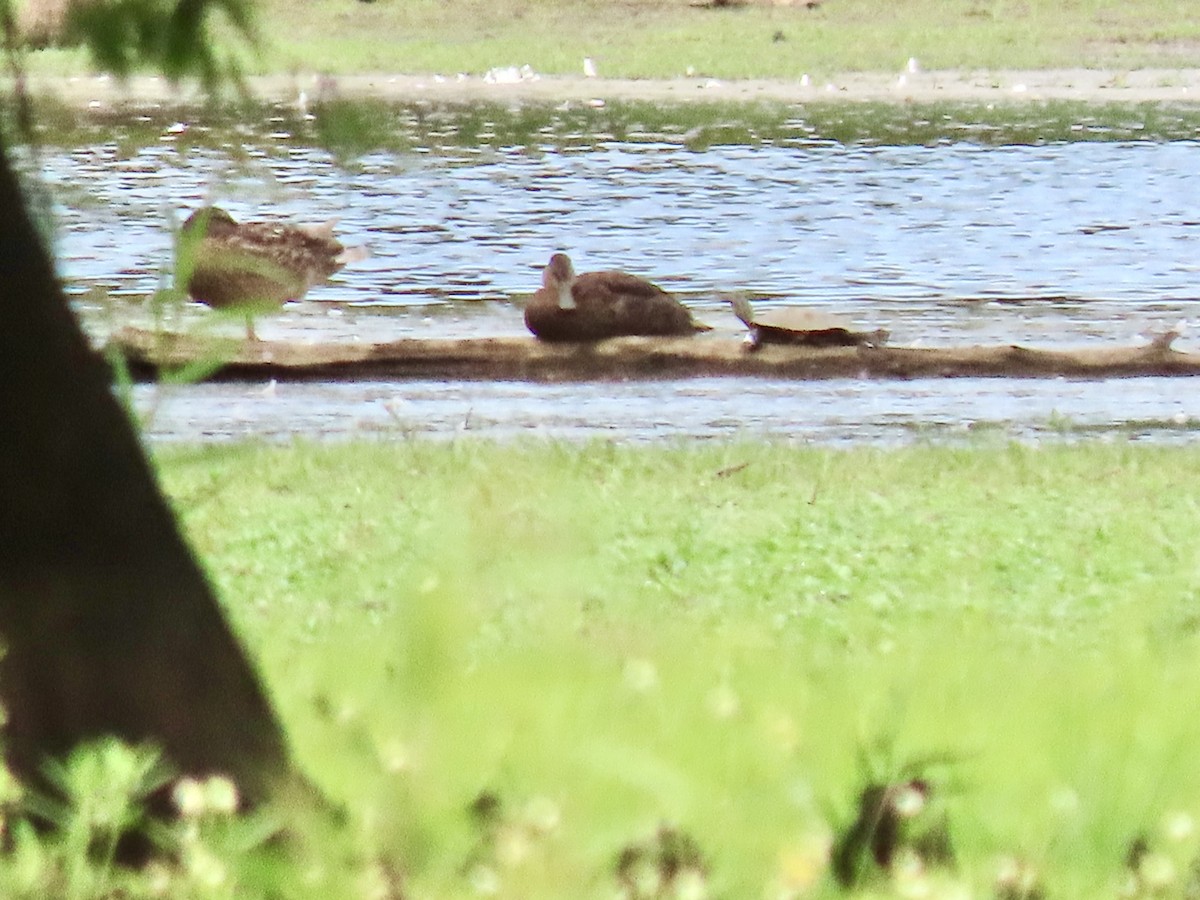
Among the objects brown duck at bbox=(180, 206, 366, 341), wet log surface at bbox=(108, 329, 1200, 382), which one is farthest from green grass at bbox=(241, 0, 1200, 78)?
wet log surface at bbox=(108, 329, 1200, 382)

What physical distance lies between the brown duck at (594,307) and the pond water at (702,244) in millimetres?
493

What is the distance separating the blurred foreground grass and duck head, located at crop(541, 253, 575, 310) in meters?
2.07

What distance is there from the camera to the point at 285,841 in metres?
3.03

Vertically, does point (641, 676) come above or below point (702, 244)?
above

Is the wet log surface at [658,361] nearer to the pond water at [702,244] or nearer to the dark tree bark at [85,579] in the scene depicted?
the pond water at [702,244]

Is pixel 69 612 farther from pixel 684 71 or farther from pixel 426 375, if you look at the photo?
pixel 684 71

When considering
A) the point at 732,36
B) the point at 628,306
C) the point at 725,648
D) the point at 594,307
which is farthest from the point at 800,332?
the point at 732,36

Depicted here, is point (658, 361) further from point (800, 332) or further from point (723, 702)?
point (723, 702)

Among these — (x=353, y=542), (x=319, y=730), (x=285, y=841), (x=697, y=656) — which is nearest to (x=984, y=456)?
(x=353, y=542)

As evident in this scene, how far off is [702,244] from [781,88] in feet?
35.8

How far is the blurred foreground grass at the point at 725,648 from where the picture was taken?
7.75ft

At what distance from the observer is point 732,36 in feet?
90.7

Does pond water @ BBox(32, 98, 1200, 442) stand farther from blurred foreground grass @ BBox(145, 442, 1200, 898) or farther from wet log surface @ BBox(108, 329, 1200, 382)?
blurred foreground grass @ BBox(145, 442, 1200, 898)

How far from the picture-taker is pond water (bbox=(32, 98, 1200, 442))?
28.4 ft
